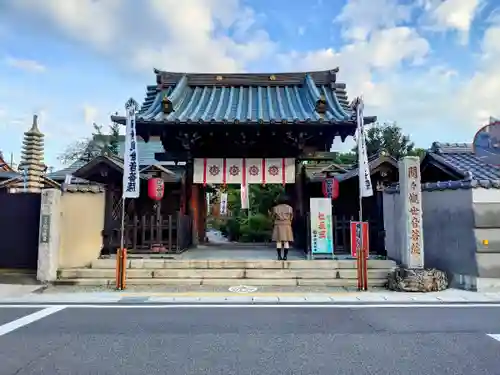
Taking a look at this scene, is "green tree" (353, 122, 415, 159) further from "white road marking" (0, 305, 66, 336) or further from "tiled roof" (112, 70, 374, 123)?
"white road marking" (0, 305, 66, 336)

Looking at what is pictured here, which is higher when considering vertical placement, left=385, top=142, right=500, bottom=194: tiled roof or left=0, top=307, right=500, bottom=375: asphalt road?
left=385, top=142, right=500, bottom=194: tiled roof

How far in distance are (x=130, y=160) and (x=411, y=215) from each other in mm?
7361

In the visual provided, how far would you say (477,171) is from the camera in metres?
10.5

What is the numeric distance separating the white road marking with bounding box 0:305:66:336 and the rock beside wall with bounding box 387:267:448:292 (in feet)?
23.9

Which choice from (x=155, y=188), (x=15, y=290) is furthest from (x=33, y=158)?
(x=15, y=290)

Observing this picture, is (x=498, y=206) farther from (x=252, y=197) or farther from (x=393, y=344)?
(x=252, y=197)

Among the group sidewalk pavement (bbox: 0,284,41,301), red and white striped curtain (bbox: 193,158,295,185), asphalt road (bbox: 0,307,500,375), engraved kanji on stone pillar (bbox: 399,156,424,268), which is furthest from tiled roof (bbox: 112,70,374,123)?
asphalt road (bbox: 0,307,500,375)

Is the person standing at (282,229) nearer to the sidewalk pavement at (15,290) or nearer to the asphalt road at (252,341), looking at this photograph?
the asphalt road at (252,341)

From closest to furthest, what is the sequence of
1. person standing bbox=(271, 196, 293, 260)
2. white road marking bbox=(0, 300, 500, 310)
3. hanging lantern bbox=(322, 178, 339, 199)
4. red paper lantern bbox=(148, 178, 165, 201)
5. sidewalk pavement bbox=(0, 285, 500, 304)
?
white road marking bbox=(0, 300, 500, 310) < sidewalk pavement bbox=(0, 285, 500, 304) < person standing bbox=(271, 196, 293, 260) < red paper lantern bbox=(148, 178, 165, 201) < hanging lantern bbox=(322, 178, 339, 199)

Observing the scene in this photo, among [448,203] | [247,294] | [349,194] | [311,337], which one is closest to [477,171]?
[448,203]

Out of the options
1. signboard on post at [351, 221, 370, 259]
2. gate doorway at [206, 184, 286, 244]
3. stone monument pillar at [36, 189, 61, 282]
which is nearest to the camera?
signboard on post at [351, 221, 370, 259]

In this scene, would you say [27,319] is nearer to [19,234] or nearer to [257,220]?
[19,234]

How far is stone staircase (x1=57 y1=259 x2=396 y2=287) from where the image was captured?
9.66 meters

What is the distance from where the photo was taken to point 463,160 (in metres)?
11.8
